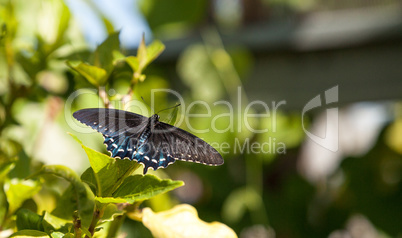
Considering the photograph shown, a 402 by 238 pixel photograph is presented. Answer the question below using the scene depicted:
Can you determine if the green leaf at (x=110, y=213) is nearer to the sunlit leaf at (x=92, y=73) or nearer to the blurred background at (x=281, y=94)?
the sunlit leaf at (x=92, y=73)

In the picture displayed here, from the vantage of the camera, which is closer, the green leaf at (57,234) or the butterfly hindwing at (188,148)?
the green leaf at (57,234)

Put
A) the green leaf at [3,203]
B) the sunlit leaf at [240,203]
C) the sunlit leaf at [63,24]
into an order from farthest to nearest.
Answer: the sunlit leaf at [240,203] → the sunlit leaf at [63,24] → the green leaf at [3,203]

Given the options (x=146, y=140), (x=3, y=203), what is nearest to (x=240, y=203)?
(x=146, y=140)

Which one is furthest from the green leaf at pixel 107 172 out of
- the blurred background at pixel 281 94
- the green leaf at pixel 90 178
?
the blurred background at pixel 281 94

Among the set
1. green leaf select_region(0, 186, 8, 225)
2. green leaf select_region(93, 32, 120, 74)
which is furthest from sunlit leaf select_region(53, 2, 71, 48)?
green leaf select_region(0, 186, 8, 225)

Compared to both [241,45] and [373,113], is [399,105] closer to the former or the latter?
A: [373,113]

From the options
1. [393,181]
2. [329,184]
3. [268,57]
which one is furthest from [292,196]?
[268,57]
